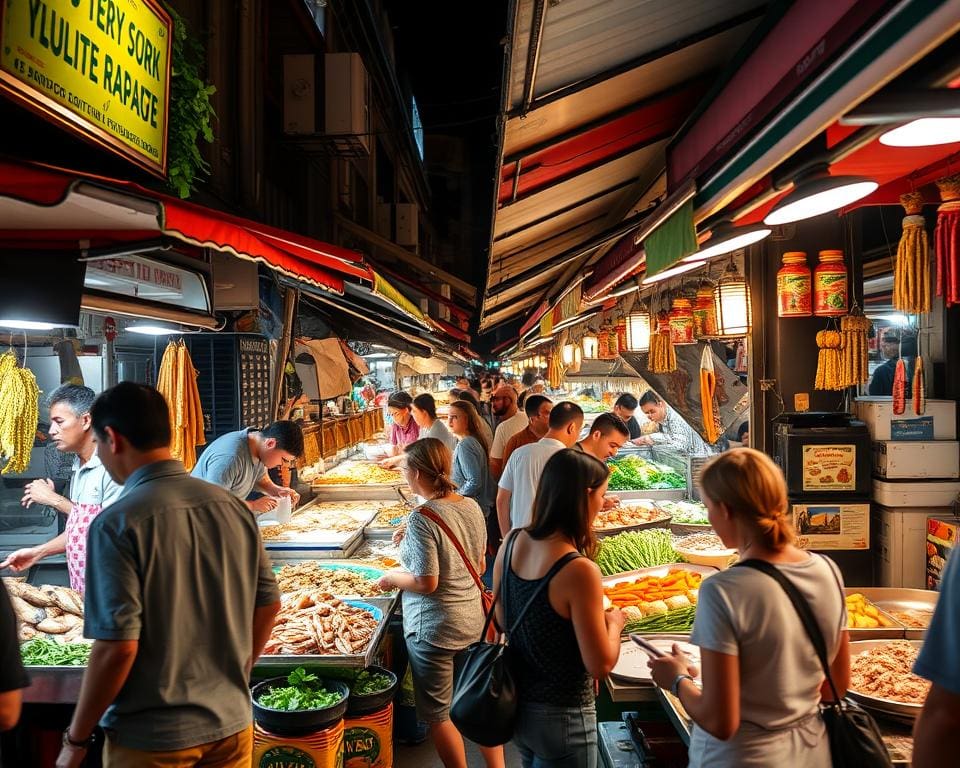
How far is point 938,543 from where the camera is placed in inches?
184

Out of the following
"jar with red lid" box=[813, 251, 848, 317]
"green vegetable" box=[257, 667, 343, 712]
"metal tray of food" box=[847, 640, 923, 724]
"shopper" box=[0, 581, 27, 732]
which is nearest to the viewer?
"shopper" box=[0, 581, 27, 732]

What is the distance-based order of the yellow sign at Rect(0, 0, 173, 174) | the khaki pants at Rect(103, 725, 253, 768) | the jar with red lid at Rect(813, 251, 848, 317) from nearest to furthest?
the khaki pants at Rect(103, 725, 253, 768)
the yellow sign at Rect(0, 0, 173, 174)
the jar with red lid at Rect(813, 251, 848, 317)

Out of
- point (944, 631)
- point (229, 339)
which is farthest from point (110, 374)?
point (944, 631)

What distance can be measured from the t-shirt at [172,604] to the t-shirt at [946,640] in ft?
8.07

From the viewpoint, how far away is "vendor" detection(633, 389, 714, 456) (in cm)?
1030

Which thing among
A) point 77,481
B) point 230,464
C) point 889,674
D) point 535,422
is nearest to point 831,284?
point 889,674

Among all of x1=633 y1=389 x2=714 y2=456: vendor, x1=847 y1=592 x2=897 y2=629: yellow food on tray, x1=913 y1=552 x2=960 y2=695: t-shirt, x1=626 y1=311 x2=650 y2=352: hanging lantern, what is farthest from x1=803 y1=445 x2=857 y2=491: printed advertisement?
x1=633 y1=389 x2=714 y2=456: vendor

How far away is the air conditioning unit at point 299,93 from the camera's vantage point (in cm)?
826

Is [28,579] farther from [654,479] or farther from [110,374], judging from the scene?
[654,479]

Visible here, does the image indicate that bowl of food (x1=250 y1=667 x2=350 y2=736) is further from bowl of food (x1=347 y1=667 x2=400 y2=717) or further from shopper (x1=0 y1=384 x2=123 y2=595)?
shopper (x1=0 y1=384 x2=123 y2=595)

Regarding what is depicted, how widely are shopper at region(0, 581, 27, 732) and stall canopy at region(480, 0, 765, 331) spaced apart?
249 centimetres

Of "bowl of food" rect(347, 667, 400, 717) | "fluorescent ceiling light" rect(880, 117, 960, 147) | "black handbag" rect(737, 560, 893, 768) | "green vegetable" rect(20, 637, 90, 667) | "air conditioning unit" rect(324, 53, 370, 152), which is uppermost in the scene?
"air conditioning unit" rect(324, 53, 370, 152)

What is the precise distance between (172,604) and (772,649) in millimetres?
2198

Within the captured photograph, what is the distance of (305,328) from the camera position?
345 inches
